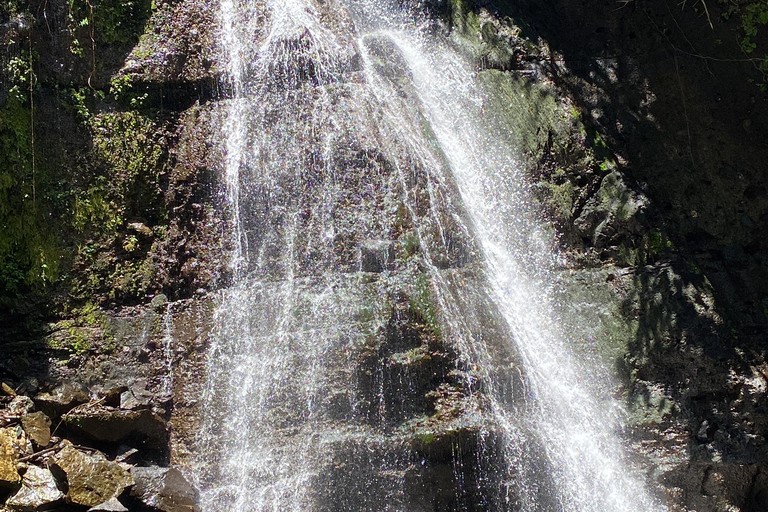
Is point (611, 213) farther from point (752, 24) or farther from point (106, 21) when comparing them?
point (106, 21)

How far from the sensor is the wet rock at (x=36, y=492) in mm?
3768

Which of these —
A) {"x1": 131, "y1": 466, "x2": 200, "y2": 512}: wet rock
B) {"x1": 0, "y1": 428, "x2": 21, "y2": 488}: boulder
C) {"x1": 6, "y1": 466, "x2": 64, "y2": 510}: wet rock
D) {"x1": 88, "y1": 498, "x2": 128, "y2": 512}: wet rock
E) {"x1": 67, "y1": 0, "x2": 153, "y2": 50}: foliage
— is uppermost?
{"x1": 67, "y1": 0, "x2": 153, "y2": 50}: foliage

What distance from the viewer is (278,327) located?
474cm

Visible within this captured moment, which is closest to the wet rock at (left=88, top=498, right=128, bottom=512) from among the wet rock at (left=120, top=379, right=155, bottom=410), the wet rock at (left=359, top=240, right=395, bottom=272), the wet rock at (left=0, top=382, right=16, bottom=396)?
the wet rock at (left=120, top=379, right=155, bottom=410)

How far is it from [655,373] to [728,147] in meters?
2.53

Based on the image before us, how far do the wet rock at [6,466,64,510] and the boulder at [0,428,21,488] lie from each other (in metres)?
0.08

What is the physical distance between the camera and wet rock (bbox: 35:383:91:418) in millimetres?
4344

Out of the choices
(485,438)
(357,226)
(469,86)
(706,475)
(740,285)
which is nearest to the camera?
(485,438)

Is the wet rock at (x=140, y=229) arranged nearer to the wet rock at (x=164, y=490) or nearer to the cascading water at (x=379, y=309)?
the cascading water at (x=379, y=309)

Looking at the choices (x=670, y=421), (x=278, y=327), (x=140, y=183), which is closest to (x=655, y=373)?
(x=670, y=421)

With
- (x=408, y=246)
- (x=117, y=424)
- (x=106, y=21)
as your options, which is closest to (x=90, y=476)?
Answer: (x=117, y=424)

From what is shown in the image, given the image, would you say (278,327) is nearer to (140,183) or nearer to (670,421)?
(140,183)

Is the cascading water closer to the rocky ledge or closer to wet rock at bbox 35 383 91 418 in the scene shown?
the rocky ledge

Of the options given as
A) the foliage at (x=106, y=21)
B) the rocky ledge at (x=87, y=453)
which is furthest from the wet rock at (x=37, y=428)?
the foliage at (x=106, y=21)
